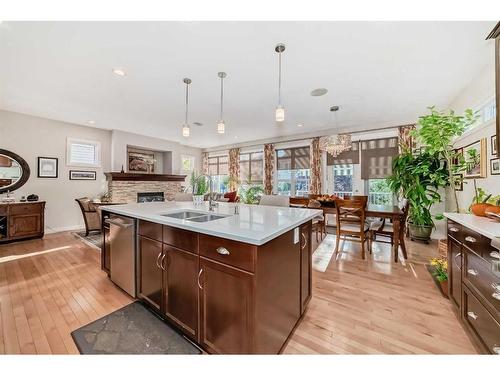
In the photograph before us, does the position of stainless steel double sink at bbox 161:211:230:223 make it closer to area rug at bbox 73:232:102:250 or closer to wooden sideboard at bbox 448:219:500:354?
wooden sideboard at bbox 448:219:500:354

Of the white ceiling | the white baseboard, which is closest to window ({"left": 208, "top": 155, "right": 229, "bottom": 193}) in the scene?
the white ceiling

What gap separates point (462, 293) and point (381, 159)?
162 inches

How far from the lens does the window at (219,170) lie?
8.35 meters

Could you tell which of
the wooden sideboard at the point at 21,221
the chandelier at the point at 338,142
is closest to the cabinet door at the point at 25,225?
the wooden sideboard at the point at 21,221

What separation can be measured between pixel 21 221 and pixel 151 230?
171 inches

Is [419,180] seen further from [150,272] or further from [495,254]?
[150,272]

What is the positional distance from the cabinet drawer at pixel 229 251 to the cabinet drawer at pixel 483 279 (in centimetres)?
140

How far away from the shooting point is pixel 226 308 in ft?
4.15

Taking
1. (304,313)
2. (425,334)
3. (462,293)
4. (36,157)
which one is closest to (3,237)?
(36,157)

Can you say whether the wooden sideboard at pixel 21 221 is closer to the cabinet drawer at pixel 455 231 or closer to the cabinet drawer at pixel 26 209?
the cabinet drawer at pixel 26 209

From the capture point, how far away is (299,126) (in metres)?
5.40

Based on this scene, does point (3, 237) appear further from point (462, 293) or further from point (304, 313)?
point (462, 293)

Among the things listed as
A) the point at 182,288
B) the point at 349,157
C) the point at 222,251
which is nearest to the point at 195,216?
the point at 182,288
